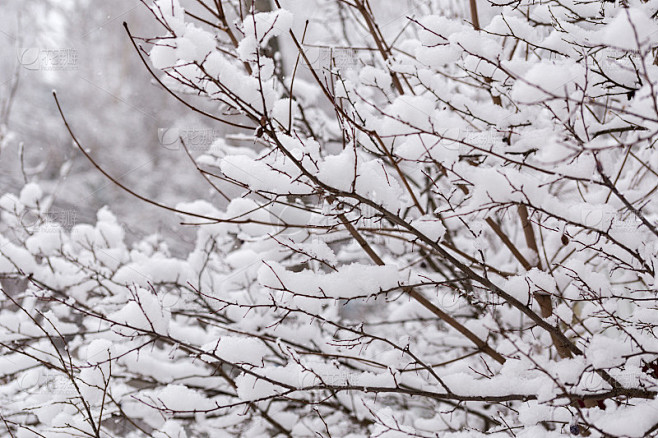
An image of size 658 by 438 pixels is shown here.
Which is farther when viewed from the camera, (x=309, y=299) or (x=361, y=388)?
(x=309, y=299)

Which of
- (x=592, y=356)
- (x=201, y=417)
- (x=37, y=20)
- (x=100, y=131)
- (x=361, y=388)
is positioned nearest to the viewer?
(x=592, y=356)

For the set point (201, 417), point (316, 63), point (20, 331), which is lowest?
point (201, 417)

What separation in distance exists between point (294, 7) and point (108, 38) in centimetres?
748

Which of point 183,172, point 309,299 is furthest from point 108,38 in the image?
point 309,299

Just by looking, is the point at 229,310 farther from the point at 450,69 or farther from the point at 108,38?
the point at 108,38

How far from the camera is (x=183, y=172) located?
10.3 metres

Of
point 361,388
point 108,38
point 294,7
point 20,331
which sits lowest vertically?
point 361,388

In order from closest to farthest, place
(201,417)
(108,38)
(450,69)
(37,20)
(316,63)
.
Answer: (316,63) → (201,417) → (450,69) → (37,20) → (108,38)

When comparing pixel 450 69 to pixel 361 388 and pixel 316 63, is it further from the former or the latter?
pixel 361 388

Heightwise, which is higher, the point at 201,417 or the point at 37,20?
the point at 37,20

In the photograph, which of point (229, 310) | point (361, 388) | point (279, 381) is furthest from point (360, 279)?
point (229, 310)

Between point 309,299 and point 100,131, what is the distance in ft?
31.1

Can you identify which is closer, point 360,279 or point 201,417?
point 360,279

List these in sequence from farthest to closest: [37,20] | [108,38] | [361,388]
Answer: [108,38]
[37,20]
[361,388]
